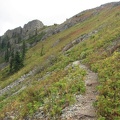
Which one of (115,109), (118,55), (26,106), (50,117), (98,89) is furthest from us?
(118,55)

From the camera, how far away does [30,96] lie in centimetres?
1950

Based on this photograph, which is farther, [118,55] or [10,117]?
[118,55]

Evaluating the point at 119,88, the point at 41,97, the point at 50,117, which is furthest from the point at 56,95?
the point at 119,88

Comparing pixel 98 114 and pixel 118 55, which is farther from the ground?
pixel 118 55

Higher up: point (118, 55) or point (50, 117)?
point (118, 55)

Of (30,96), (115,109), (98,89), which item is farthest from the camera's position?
(30,96)

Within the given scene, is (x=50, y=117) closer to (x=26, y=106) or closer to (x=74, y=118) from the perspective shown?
(x=74, y=118)

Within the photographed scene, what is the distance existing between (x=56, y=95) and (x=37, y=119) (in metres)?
2.44

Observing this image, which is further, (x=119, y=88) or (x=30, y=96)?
(x=30, y=96)

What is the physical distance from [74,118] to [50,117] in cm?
153

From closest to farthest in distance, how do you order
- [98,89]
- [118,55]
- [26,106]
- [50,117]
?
[50,117] → [98,89] → [26,106] → [118,55]

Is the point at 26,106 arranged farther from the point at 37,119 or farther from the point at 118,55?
the point at 118,55

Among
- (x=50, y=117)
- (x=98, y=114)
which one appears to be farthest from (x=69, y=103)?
(x=98, y=114)

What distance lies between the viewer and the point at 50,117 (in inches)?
598
